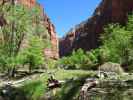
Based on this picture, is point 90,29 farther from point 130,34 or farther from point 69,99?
point 69,99

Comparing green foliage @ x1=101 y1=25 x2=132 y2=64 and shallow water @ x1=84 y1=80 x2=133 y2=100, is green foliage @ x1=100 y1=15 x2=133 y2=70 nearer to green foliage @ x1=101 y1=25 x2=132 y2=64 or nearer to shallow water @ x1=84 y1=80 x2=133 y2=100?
green foliage @ x1=101 y1=25 x2=132 y2=64

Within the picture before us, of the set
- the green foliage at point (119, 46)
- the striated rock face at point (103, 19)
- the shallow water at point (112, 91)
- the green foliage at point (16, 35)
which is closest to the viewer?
the shallow water at point (112, 91)

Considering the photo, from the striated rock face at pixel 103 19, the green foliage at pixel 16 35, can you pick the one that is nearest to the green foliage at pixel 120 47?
Result: the green foliage at pixel 16 35

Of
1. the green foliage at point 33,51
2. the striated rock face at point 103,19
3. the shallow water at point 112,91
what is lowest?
the shallow water at point 112,91

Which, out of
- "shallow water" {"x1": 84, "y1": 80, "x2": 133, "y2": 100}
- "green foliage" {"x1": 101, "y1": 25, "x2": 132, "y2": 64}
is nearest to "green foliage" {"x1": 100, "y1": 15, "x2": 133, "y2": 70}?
"green foliage" {"x1": 101, "y1": 25, "x2": 132, "y2": 64}

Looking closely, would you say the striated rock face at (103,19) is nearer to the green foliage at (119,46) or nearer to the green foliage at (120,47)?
the green foliage at (120,47)

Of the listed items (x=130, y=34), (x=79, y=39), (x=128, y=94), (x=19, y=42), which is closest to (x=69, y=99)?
(x=128, y=94)

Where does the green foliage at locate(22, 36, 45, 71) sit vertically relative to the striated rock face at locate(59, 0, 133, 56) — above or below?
below

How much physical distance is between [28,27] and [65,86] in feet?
88.5

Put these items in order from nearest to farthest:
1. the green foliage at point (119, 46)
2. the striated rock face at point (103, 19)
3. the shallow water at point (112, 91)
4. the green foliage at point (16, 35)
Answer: the shallow water at point (112, 91), the green foliage at point (16, 35), the green foliage at point (119, 46), the striated rock face at point (103, 19)

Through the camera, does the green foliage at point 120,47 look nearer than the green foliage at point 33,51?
No

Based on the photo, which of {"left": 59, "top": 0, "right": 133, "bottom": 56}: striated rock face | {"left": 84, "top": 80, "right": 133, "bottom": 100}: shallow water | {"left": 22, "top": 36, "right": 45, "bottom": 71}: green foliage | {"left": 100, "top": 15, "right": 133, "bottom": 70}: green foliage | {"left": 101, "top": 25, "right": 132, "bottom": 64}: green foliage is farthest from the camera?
{"left": 59, "top": 0, "right": 133, "bottom": 56}: striated rock face

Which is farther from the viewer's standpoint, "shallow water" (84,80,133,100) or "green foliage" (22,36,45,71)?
"green foliage" (22,36,45,71)

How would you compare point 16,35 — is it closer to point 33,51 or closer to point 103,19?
point 33,51
